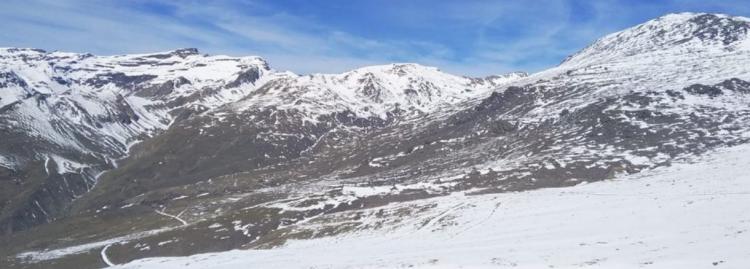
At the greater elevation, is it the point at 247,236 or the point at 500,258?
the point at 500,258

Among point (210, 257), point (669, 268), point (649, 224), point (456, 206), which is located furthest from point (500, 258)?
point (456, 206)

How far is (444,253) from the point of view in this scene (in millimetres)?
55844

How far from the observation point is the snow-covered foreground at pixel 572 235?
42625 mm

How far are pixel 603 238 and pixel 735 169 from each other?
78.8 metres

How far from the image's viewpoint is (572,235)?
5850cm

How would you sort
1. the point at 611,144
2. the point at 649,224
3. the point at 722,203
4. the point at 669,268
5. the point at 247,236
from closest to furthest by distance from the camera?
the point at 669,268
the point at 649,224
the point at 722,203
the point at 247,236
the point at 611,144

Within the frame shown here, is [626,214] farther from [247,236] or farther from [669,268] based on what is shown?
[247,236]

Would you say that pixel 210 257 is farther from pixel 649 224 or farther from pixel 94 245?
pixel 94 245

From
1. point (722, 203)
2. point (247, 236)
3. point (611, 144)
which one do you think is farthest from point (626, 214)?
point (611, 144)

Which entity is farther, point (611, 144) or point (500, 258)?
point (611, 144)

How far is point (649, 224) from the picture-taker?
60188 millimetres

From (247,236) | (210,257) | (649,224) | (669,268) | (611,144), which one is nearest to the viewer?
(669,268)

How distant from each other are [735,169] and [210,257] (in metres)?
96.5

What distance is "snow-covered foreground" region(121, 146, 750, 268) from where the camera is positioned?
42.6 m
